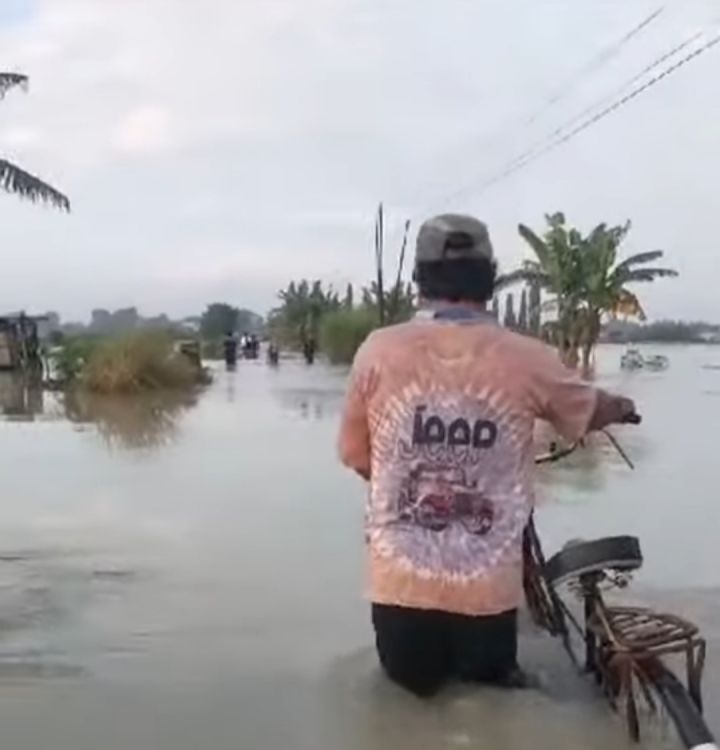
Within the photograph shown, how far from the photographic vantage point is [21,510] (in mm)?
10992

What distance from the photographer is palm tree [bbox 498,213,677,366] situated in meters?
42.8

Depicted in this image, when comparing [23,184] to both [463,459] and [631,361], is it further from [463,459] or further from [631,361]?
[631,361]

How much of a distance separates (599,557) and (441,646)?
0.57m

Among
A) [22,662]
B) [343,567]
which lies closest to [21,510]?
[343,567]

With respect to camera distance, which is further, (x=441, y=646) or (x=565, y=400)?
(x=441, y=646)

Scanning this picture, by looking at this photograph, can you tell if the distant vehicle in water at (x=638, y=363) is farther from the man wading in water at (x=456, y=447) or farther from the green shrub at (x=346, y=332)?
the man wading in water at (x=456, y=447)

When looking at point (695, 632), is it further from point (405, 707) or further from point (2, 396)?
point (2, 396)

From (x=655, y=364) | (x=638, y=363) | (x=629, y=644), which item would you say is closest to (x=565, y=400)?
(x=629, y=644)

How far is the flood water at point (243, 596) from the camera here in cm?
494

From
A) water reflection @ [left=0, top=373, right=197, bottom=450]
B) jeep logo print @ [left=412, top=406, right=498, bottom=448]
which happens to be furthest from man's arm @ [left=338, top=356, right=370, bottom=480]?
water reflection @ [left=0, top=373, right=197, bottom=450]

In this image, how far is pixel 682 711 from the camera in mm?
4219

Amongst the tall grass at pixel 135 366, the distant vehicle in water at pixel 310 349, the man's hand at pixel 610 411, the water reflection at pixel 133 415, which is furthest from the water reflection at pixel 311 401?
the distant vehicle in water at pixel 310 349

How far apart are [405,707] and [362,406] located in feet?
3.30

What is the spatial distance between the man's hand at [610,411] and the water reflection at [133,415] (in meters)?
12.7
